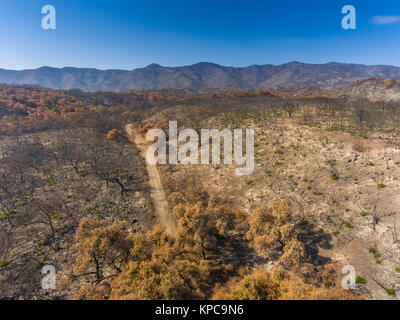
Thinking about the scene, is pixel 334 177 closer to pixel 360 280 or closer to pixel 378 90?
pixel 360 280

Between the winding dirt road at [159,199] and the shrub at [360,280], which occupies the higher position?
the winding dirt road at [159,199]

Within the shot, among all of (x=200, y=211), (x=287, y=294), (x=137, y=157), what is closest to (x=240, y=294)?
(x=287, y=294)

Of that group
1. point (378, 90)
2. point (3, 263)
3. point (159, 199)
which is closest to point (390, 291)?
point (159, 199)

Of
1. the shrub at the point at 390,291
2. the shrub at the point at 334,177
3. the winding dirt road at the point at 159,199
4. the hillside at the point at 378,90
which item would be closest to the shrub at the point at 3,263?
the winding dirt road at the point at 159,199

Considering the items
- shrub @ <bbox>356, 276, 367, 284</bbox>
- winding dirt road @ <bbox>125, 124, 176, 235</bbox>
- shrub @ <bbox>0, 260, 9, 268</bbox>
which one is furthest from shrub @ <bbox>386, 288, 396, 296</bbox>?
shrub @ <bbox>0, 260, 9, 268</bbox>

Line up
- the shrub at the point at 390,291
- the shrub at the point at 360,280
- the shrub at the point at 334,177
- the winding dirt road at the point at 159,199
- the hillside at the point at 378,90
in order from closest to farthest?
the shrub at the point at 390,291 < the shrub at the point at 360,280 < the winding dirt road at the point at 159,199 < the shrub at the point at 334,177 < the hillside at the point at 378,90

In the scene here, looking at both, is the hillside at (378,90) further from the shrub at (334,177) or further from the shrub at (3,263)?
the shrub at (3,263)

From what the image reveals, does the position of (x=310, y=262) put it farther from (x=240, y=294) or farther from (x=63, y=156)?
(x=63, y=156)

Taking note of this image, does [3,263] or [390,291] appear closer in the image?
[390,291]

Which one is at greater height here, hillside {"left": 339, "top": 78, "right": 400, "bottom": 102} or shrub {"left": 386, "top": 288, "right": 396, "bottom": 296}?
hillside {"left": 339, "top": 78, "right": 400, "bottom": 102}

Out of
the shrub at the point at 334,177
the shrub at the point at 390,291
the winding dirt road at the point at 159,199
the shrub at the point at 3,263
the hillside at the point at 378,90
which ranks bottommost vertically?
the shrub at the point at 3,263

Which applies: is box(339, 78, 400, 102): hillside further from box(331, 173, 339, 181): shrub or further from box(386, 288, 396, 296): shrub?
box(386, 288, 396, 296): shrub
